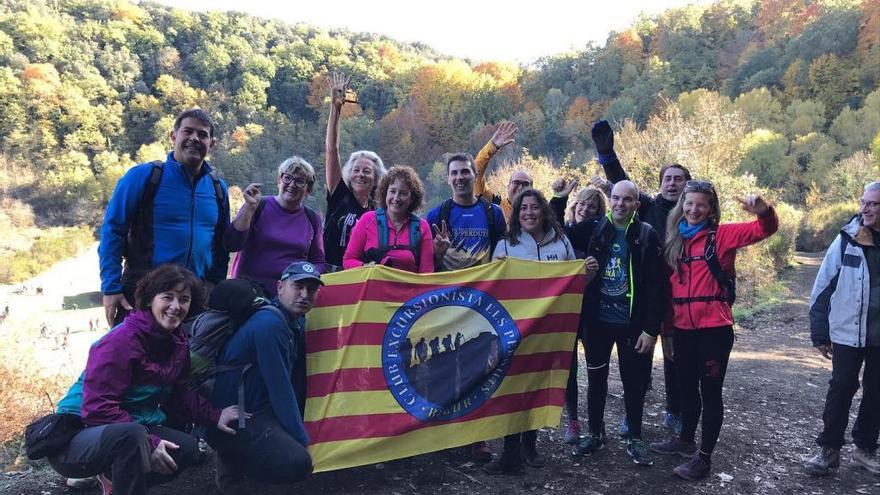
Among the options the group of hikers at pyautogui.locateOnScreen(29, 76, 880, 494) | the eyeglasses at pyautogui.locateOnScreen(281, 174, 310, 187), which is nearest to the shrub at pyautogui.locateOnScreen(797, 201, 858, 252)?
the group of hikers at pyautogui.locateOnScreen(29, 76, 880, 494)

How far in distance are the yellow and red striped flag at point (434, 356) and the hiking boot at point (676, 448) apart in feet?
3.57

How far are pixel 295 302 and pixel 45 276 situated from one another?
57425mm

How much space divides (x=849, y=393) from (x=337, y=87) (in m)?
5.11

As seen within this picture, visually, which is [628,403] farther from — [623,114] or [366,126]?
[366,126]

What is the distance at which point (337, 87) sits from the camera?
17.1 feet

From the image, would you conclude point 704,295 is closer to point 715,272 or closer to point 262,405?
point 715,272

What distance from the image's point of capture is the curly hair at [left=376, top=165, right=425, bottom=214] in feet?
13.9

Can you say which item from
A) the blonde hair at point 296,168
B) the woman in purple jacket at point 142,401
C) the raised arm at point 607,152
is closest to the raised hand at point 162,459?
the woman in purple jacket at point 142,401

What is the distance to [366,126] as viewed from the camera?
99.2m

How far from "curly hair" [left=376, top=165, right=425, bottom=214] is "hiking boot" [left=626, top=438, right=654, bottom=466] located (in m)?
2.61

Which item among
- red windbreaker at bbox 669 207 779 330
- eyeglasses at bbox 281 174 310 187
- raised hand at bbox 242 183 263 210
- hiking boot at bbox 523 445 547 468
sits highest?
eyeglasses at bbox 281 174 310 187

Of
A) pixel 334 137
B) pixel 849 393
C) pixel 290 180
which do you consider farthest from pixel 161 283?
pixel 849 393

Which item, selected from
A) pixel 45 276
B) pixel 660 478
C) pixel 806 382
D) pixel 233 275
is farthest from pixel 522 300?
pixel 45 276

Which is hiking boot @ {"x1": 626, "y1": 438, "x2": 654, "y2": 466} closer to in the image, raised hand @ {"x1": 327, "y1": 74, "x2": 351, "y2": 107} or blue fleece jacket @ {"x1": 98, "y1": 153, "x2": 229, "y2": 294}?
blue fleece jacket @ {"x1": 98, "y1": 153, "x2": 229, "y2": 294}
